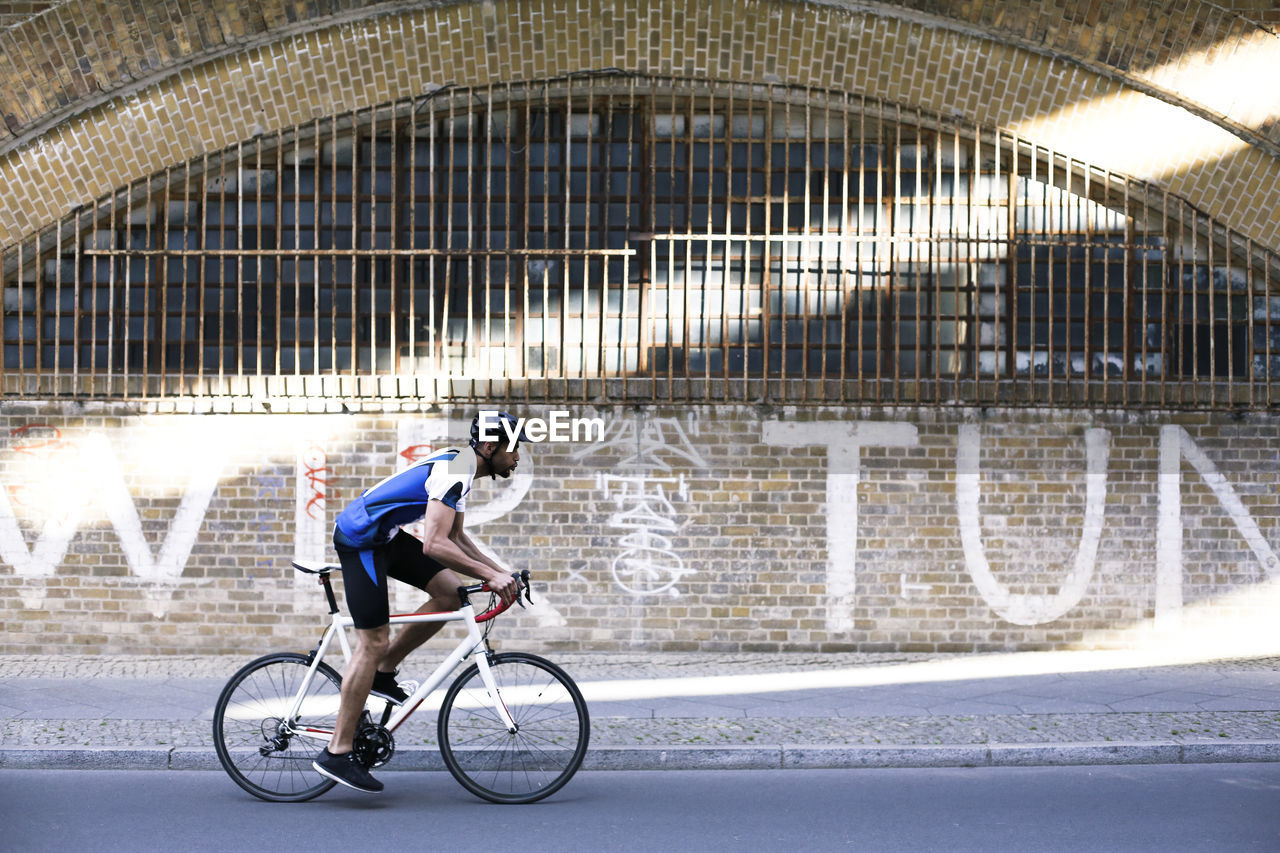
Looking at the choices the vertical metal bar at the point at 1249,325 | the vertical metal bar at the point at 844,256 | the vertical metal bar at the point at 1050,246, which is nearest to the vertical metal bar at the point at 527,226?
the vertical metal bar at the point at 844,256

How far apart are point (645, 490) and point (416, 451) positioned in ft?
5.88

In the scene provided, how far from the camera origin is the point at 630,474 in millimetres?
10359

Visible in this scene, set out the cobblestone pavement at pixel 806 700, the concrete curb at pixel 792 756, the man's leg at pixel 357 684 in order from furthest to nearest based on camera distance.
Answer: the cobblestone pavement at pixel 806 700 → the concrete curb at pixel 792 756 → the man's leg at pixel 357 684

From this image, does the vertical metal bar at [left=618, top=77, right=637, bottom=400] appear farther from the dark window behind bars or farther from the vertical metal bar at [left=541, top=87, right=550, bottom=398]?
the vertical metal bar at [left=541, top=87, right=550, bottom=398]

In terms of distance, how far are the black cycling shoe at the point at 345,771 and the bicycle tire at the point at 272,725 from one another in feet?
0.60

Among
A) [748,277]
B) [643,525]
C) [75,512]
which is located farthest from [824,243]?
[75,512]

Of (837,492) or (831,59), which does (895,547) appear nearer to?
(837,492)

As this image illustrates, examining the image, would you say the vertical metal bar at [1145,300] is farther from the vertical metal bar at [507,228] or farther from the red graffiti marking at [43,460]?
the red graffiti marking at [43,460]

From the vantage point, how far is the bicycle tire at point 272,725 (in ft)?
20.4

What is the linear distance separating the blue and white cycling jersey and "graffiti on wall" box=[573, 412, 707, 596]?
429 centimetres

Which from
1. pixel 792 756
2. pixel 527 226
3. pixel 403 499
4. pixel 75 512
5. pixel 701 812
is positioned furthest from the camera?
pixel 527 226

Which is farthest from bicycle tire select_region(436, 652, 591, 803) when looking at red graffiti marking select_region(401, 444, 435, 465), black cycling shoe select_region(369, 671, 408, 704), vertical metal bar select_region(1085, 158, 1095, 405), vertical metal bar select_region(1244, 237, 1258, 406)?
vertical metal bar select_region(1244, 237, 1258, 406)

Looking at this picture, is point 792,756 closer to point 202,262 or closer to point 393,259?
point 393,259

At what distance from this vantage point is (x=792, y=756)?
7.05m
